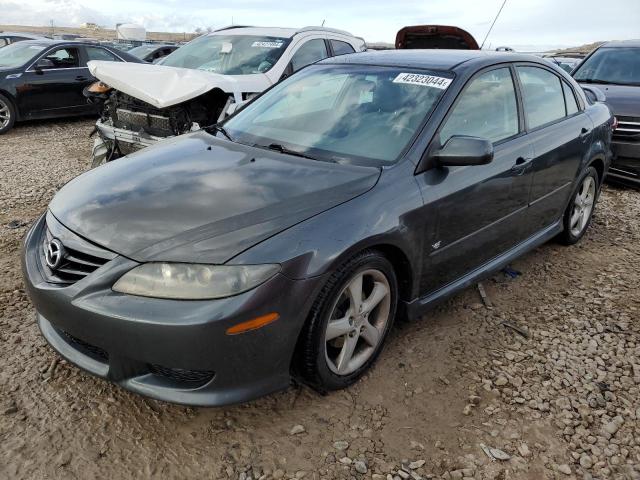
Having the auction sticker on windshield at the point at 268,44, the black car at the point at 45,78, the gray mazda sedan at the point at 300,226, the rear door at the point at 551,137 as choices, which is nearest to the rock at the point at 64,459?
the gray mazda sedan at the point at 300,226

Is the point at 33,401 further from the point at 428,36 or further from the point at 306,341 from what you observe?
the point at 428,36

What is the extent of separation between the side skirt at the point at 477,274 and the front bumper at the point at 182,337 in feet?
2.93

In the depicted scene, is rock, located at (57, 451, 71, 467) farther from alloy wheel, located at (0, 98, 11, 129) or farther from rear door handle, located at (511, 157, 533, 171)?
alloy wheel, located at (0, 98, 11, 129)

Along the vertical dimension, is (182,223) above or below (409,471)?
above

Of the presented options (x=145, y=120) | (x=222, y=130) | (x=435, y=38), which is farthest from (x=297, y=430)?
(x=435, y=38)

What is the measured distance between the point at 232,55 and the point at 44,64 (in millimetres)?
4111

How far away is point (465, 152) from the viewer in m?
2.67

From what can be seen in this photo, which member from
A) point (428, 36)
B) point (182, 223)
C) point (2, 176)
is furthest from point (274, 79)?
point (182, 223)

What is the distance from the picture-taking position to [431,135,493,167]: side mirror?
105 inches

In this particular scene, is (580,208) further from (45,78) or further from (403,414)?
(45,78)

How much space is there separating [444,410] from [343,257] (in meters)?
0.92

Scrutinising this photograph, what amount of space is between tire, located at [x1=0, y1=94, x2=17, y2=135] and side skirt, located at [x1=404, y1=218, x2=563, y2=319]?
313 inches

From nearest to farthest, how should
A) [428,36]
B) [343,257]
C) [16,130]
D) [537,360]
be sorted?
[343,257], [537,360], [428,36], [16,130]

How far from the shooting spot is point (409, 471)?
2195mm
